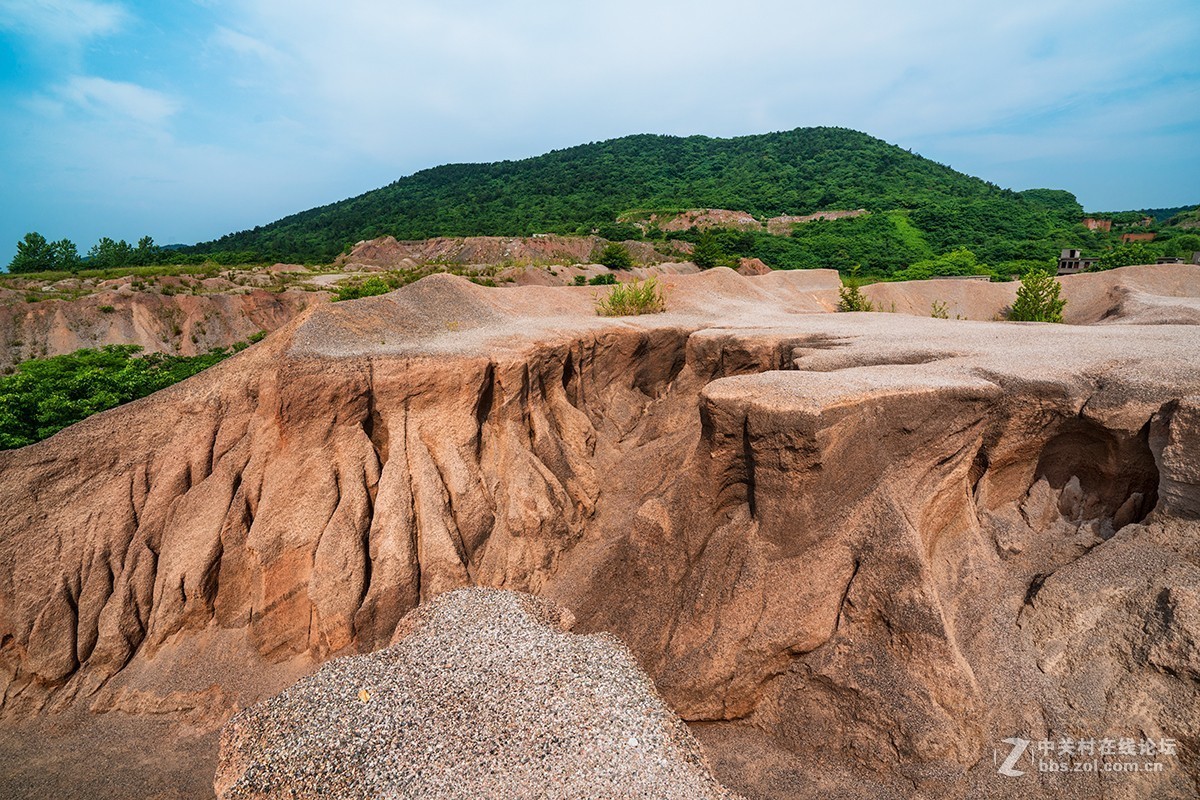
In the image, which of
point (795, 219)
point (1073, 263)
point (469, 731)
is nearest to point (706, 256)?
point (1073, 263)

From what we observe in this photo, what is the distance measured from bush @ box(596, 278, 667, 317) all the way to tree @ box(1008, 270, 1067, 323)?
1443 centimetres

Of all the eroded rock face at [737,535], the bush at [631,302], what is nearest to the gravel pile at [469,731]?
the eroded rock face at [737,535]

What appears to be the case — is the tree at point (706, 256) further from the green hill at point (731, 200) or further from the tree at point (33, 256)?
the tree at point (33, 256)

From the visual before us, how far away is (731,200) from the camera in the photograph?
87.3 metres

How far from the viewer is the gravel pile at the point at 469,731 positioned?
5652mm

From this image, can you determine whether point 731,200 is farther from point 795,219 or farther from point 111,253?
point 111,253

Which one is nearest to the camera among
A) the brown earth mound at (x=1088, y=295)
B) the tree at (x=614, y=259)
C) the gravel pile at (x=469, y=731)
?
the gravel pile at (x=469, y=731)

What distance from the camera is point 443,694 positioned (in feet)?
21.9

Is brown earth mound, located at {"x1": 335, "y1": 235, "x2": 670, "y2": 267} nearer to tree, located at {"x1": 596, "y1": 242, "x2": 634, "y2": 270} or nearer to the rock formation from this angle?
tree, located at {"x1": 596, "y1": 242, "x2": 634, "y2": 270}

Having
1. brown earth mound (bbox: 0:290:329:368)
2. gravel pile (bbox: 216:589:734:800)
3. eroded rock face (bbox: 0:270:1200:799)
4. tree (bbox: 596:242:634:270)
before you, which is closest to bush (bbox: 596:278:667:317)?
eroded rock face (bbox: 0:270:1200:799)

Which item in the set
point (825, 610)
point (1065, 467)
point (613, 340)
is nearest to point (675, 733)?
point (825, 610)

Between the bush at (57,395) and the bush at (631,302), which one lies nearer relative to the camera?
the bush at (57,395)

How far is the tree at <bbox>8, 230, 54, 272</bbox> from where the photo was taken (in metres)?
54.2

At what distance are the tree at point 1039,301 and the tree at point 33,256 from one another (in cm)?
7486
